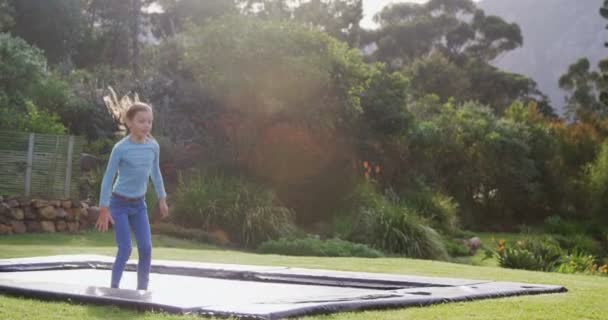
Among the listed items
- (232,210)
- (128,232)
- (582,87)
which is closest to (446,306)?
(128,232)

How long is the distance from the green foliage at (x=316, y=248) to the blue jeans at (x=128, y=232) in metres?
6.88

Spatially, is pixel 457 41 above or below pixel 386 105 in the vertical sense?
above

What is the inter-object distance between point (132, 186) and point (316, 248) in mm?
7158

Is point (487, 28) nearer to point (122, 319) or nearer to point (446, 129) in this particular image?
point (446, 129)

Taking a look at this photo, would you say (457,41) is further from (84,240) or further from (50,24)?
(84,240)

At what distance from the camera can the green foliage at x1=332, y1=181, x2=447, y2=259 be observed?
1384 cm

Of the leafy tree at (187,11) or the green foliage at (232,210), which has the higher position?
the leafy tree at (187,11)

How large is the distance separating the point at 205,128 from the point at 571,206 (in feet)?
35.5

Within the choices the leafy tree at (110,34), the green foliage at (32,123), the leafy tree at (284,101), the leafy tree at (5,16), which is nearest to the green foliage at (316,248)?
the leafy tree at (284,101)

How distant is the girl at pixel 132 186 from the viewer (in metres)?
5.37

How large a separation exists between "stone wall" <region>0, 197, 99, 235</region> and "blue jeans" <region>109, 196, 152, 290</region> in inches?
309

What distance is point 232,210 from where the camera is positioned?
14.2 meters

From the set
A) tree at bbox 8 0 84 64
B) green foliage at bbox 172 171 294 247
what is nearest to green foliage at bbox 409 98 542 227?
green foliage at bbox 172 171 294 247

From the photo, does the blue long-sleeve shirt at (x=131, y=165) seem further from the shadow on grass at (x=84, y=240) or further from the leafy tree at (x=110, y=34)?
the leafy tree at (x=110, y=34)
